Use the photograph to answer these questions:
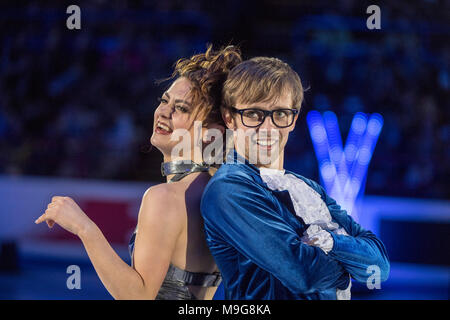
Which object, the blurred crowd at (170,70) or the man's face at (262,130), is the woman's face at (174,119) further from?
the blurred crowd at (170,70)

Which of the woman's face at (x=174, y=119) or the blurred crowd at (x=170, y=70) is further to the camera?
the blurred crowd at (x=170, y=70)

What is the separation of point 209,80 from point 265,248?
2.22 ft

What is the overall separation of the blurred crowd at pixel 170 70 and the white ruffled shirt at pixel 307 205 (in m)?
4.74

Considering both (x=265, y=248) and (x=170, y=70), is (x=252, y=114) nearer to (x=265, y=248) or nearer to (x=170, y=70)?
(x=265, y=248)

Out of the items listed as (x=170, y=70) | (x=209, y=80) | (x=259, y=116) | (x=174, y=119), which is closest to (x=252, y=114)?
(x=259, y=116)

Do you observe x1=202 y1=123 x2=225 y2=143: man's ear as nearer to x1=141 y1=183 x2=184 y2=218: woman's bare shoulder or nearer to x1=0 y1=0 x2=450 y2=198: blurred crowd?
x1=141 y1=183 x2=184 y2=218: woman's bare shoulder

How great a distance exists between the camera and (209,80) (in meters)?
2.13

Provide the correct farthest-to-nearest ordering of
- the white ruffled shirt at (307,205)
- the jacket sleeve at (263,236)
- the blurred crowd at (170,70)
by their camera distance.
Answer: the blurred crowd at (170,70) → the white ruffled shirt at (307,205) → the jacket sleeve at (263,236)

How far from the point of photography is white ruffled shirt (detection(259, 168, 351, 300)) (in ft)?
6.23

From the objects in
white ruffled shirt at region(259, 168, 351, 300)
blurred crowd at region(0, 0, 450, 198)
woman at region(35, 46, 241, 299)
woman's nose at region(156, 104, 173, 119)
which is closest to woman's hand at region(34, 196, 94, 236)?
woman at region(35, 46, 241, 299)

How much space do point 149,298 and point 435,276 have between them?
4974mm

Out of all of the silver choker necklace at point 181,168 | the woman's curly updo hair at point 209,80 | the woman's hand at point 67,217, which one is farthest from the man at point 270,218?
the woman's hand at point 67,217

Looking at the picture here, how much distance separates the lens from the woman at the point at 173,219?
6.34ft
